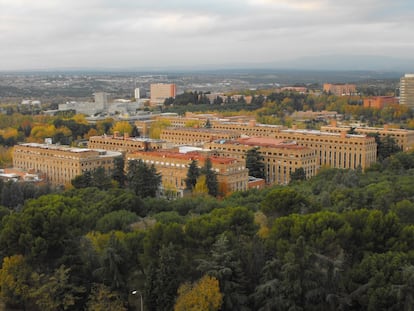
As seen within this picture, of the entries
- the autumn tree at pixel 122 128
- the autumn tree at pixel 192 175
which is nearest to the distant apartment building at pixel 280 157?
the autumn tree at pixel 192 175

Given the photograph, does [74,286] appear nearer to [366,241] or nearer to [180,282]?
[180,282]

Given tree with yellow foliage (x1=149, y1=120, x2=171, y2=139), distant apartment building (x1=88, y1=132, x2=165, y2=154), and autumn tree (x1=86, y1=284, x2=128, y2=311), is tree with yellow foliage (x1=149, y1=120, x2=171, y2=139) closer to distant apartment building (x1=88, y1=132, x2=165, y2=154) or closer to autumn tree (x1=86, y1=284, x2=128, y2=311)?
distant apartment building (x1=88, y1=132, x2=165, y2=154)

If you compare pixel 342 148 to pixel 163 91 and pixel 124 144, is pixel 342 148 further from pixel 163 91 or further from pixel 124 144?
pixel 163 91

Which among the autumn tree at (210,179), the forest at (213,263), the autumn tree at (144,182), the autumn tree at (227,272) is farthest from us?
the autumn tree at (210,179)

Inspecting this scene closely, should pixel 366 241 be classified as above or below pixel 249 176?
above

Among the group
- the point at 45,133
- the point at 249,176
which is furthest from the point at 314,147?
the point at 45,133

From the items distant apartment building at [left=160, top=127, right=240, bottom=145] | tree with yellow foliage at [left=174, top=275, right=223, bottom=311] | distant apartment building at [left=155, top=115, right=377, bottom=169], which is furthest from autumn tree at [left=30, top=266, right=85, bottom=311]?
distant apartment building at [left=160, top=127, right=240, bottom=145]

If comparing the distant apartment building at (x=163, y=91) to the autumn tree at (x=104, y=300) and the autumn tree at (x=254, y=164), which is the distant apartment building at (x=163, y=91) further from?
the autumn tree at (x=104, y=300)
